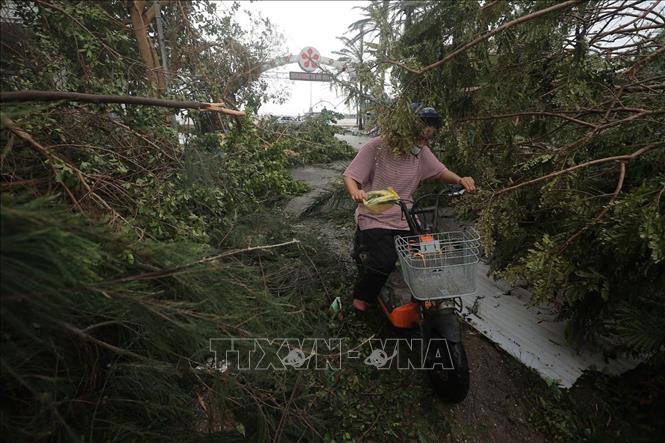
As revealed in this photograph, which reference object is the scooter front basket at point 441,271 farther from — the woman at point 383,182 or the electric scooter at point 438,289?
the woman at point 383,182

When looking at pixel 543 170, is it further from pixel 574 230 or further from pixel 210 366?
pixel 210 366

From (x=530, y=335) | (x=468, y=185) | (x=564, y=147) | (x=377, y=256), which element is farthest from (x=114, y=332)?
(x=530, y=335)

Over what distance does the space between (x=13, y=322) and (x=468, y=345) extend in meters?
2.86

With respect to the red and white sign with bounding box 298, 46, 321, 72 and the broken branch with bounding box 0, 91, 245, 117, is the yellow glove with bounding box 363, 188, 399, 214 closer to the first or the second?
the broken branch with bounding box 0, 91, 245, 117

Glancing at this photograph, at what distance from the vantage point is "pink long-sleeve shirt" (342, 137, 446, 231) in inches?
97.3

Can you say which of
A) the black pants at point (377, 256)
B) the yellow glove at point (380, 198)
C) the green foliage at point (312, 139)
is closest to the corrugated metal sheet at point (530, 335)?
the black pants at point (377, 256)

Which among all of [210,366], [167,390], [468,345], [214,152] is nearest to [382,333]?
[468,345]

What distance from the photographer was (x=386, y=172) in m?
2.53

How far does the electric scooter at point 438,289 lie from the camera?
181 cm

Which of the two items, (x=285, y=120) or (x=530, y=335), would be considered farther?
(x=285, y=120)

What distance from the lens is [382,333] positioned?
278 cm

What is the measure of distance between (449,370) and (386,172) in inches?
58.9

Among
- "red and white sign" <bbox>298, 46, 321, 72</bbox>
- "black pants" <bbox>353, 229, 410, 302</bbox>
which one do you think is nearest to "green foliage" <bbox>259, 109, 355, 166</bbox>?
"black pants" <bbox>353, 229, 410, 302</bbox>

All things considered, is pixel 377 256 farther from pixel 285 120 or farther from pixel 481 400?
pixel 285 120
